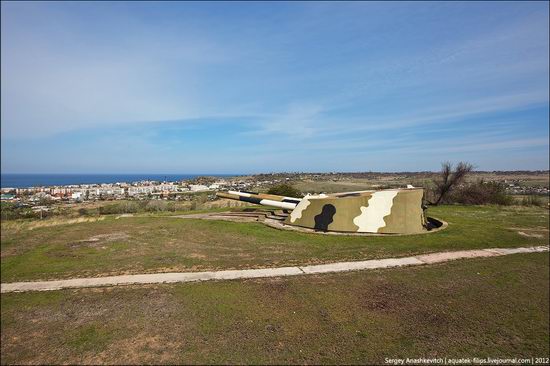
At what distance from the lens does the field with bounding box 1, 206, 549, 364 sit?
182 inches

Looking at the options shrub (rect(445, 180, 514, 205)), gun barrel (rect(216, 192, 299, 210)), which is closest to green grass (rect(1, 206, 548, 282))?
gun barrel (rect(216, 192, 299, 210))

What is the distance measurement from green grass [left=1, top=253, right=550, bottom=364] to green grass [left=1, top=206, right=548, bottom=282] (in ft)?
5.67

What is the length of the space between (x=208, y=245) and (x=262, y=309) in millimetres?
5876

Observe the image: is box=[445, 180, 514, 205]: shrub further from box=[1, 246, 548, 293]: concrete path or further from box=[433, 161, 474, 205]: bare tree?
box=[1, 246, 548, 293]: concrete path

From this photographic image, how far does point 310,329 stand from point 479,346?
2.79 metres

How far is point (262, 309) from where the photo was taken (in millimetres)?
6305

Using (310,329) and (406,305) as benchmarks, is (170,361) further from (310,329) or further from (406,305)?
(406,305)

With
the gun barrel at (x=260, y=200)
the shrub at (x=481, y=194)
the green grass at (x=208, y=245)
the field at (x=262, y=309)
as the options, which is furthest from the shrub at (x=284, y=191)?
the shrub at (x=481, y=194)

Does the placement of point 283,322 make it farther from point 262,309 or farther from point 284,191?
point 284,191

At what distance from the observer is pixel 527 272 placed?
9.05 metres

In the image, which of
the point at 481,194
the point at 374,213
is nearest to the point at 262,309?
the point at 374,213

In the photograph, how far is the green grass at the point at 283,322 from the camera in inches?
183

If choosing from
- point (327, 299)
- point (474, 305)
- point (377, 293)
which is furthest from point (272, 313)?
point (474, 305)

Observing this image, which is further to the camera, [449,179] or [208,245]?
[449,179]
